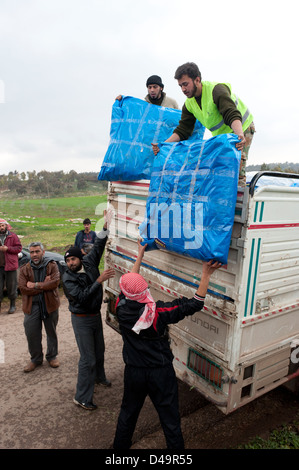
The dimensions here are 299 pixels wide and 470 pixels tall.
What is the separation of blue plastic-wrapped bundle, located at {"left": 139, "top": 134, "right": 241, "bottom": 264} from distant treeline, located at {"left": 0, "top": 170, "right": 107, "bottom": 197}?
23.8 meters

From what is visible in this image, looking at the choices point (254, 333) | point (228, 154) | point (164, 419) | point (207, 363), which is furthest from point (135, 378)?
point (228, 154)

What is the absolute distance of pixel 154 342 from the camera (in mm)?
2668

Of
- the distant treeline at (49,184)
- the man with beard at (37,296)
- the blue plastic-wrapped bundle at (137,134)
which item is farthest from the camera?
the distant treeline at (49,184)

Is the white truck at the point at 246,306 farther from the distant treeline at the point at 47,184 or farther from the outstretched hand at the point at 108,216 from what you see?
the distant treeline at the point at 47,184

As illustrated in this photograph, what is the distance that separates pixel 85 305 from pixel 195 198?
177 centimetres

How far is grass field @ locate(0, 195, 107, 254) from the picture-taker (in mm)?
13328

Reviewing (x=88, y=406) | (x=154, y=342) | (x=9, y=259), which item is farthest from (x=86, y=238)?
(x=154, y=342)

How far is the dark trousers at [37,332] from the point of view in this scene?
14.4 feet

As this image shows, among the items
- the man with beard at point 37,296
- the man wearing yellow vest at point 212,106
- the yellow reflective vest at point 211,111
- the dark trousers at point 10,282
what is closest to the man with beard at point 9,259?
the dark trousers at point 10,282

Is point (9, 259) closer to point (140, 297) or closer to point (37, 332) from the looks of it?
point (37, 332)

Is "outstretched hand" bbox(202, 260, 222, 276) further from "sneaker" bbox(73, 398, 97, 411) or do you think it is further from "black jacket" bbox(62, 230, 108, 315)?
"sneaker" bbox(73, 398, 97, 411)

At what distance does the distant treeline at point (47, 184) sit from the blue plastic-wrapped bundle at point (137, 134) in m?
22.9

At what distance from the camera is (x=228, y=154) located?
241cm
